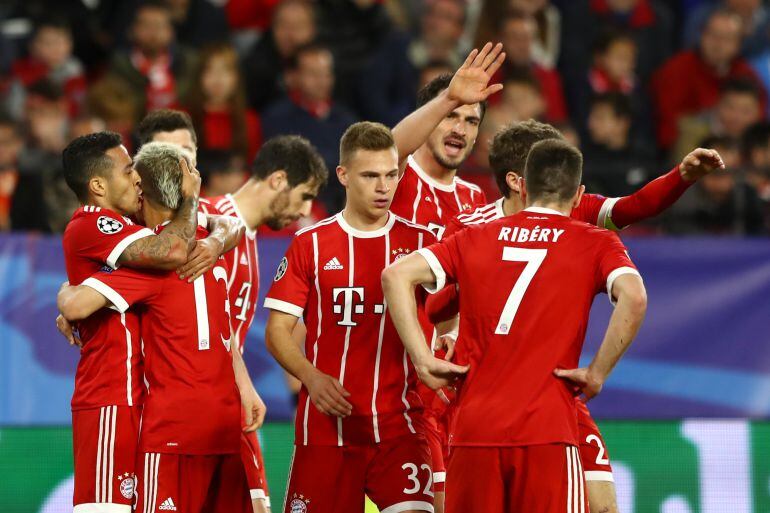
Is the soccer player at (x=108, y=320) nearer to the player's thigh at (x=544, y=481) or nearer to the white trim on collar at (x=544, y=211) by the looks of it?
the white trim on collar at (x=544, y=211)

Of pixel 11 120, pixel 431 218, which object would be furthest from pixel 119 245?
pixel 11 120

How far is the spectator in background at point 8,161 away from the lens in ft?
34.1

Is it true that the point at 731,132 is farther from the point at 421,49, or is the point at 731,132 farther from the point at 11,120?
the point at 11,120

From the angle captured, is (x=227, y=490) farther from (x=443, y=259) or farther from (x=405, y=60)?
(x=405, y=60)

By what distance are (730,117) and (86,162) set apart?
7.26 m

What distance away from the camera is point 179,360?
6.11 meters

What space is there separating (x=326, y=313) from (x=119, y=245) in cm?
103

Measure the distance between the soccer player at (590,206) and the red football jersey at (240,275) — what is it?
47.4 inches

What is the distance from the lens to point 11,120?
11.2 metres

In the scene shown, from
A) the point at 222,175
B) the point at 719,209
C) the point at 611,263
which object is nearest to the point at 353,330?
the point at 611,263

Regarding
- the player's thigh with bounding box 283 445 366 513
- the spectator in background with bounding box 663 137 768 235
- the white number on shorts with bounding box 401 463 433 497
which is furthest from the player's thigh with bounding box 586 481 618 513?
the spectator in background with bounding box 663 137 768 235

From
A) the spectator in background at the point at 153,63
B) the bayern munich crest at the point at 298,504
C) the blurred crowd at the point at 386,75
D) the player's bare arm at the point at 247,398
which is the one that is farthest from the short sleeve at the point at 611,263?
the spectator in background at the point at 153,63

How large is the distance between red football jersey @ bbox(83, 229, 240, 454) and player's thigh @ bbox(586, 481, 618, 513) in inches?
66.1

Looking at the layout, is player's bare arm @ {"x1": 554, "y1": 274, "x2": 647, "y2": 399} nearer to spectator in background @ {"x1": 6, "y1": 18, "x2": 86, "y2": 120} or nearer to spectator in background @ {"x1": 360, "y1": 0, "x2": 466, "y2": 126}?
spectator in background @ {"x1": 360, "y1": 0, "x2": 466, "y2": 126}
